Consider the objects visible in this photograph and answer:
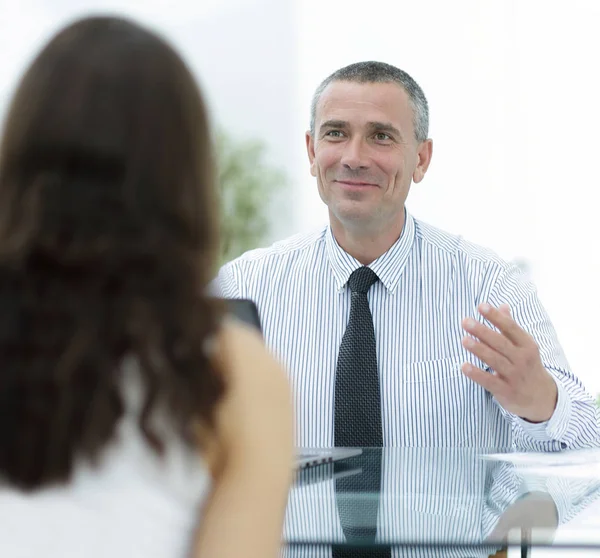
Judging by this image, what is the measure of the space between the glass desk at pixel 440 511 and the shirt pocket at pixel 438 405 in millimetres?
433

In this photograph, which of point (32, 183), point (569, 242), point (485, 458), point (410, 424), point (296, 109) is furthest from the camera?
point (296, 109)

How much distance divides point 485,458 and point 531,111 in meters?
3.12

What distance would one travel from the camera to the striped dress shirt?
199cm

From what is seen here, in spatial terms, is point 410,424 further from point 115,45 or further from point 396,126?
point 115,45

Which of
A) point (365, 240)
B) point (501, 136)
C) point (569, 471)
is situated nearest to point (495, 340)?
point (569, 471)

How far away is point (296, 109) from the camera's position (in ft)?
15.7

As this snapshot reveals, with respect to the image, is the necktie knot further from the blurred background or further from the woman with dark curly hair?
the blurred background

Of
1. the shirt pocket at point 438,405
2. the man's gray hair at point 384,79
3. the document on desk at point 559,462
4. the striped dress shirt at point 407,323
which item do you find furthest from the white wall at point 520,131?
the document on desk at point 559,462

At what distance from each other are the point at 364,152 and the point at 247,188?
253 cm

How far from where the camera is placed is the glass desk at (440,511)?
1.13 meters

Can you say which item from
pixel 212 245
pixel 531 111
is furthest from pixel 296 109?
pixel 212 245

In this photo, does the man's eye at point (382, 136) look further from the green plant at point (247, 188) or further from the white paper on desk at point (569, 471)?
the green plant at point (247, 188)

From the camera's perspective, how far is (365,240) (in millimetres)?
2131

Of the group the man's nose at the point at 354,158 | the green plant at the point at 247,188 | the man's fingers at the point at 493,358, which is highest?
the green plant at the point at 247,188
